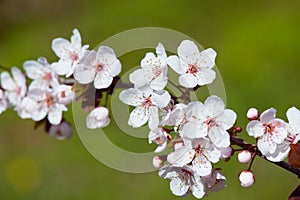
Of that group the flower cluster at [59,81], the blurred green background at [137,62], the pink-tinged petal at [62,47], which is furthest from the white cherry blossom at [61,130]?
the blurred green background at [137,62]

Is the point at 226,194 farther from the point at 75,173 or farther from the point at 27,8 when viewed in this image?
the point at 27,8

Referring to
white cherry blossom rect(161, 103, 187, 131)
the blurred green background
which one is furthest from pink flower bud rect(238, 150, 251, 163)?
the blurred green background

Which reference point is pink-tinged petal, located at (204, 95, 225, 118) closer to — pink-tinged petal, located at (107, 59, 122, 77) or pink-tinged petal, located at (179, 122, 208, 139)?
pink-tinged petal, located at (179, 122, 208, 139)

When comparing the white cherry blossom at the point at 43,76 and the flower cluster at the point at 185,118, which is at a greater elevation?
the white cherry blossom at the point at 43,76

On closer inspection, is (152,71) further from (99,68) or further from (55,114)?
(55,114)

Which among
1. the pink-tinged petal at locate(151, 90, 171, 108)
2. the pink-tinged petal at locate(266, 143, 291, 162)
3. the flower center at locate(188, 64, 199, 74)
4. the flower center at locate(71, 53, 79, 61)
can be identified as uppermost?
the flower center at locate(71, 53, 79, 61)

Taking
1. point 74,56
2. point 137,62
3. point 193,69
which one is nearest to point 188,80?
point 193,69

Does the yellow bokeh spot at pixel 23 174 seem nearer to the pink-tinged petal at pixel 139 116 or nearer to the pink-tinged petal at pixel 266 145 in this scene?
the pink-tinged petal at pixel 139 116
